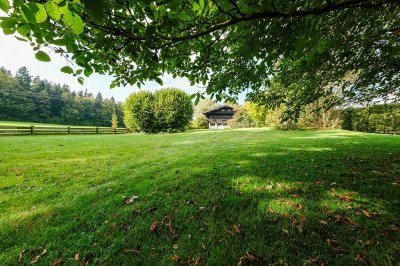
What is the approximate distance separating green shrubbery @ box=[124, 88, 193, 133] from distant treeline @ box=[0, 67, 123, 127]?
57.2 metres

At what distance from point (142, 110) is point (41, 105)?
2419 inches

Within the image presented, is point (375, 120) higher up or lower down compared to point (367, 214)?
higher up

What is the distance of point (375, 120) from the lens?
59.5 feet

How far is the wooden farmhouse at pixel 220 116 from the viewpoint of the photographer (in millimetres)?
50125

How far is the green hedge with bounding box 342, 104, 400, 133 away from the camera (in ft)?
51.7

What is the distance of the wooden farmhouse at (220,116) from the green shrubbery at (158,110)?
20.4 meters

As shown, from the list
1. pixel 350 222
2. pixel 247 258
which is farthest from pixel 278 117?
pixel 247 258

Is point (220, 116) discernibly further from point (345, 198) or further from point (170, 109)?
point (345, 198)

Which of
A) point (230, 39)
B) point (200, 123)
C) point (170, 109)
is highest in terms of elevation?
point (170, 109)

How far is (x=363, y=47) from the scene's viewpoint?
474 centimetres

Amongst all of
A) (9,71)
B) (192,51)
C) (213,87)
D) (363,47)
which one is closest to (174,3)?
(192,51)

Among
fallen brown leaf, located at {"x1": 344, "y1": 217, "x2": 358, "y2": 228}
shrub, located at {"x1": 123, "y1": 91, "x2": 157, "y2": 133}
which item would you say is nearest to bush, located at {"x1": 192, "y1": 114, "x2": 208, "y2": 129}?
shrub, located at {"x1": 123, "y1": 91, "x2": 157, "y2": 133}

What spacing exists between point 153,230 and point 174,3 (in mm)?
2790

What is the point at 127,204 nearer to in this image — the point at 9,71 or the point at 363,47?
the point at 363,47
